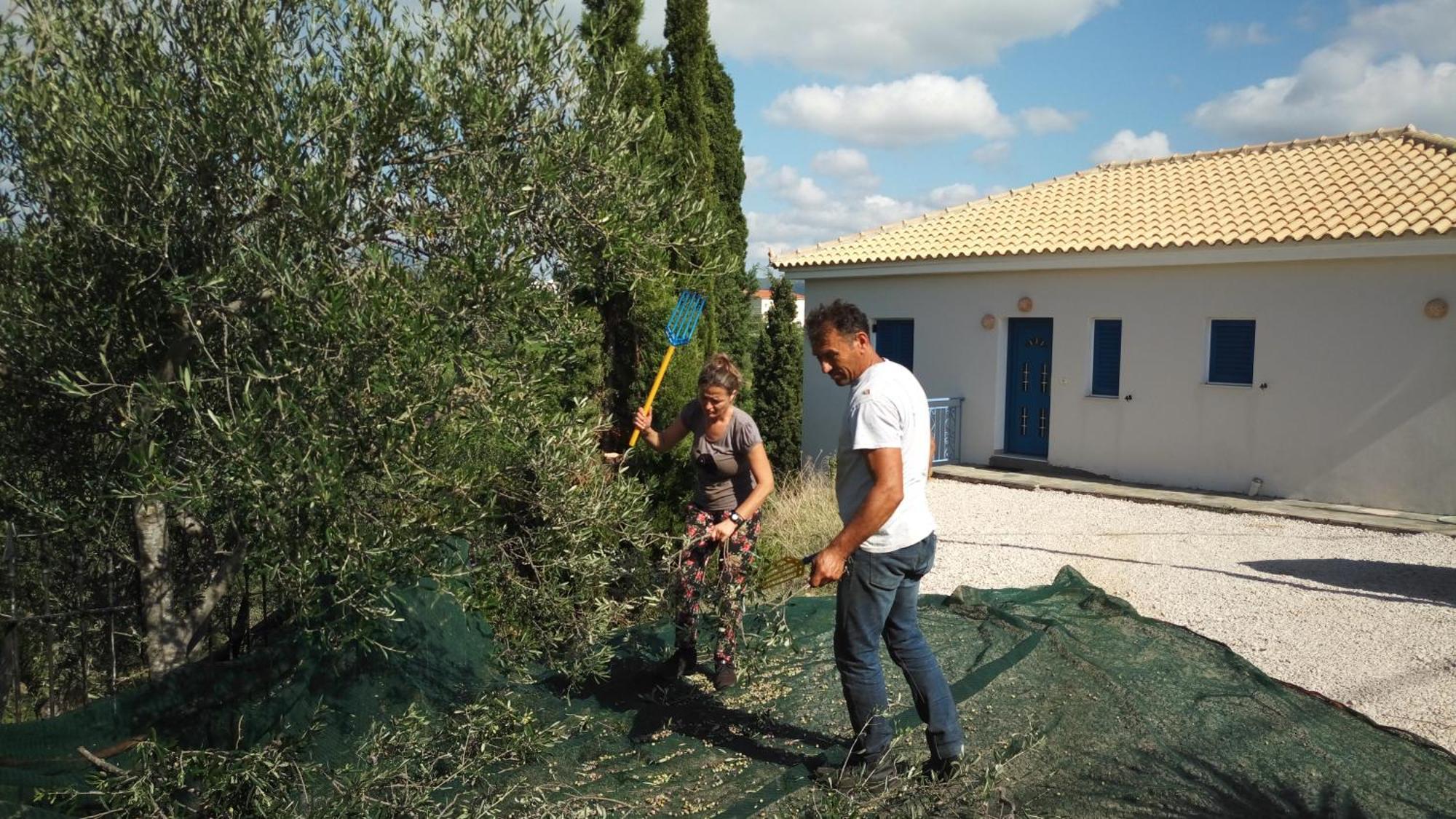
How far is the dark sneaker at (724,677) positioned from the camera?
484 centimetres

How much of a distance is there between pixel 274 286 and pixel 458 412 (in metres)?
0.60

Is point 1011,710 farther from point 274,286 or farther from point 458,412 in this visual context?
point 274,286

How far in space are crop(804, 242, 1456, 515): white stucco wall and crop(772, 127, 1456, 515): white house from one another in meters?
0.02

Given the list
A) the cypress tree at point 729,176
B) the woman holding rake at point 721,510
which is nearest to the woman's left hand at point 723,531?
the woman holding rake at point 721,510

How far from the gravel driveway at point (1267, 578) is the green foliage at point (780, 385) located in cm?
202

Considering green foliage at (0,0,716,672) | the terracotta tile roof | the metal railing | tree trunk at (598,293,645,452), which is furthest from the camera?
the metal railing

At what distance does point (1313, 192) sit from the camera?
1263cm

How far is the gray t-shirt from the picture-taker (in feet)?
15.6

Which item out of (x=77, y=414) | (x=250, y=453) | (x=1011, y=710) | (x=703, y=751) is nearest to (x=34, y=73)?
(x=77, y=414)

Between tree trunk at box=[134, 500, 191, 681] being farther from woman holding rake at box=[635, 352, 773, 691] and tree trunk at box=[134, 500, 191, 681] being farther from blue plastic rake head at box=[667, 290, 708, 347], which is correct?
blue plastic rake head at box=[667, 290, 708, 347]

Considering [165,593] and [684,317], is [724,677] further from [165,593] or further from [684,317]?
[165,593]

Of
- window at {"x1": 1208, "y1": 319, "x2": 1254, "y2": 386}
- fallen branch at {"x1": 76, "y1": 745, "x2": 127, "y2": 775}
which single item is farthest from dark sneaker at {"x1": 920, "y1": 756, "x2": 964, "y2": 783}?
window at {"x1": 1208, "y1": 319, "x2": 1254, "y2": 386}

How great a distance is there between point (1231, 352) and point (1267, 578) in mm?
4521

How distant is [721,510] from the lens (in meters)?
4.79
